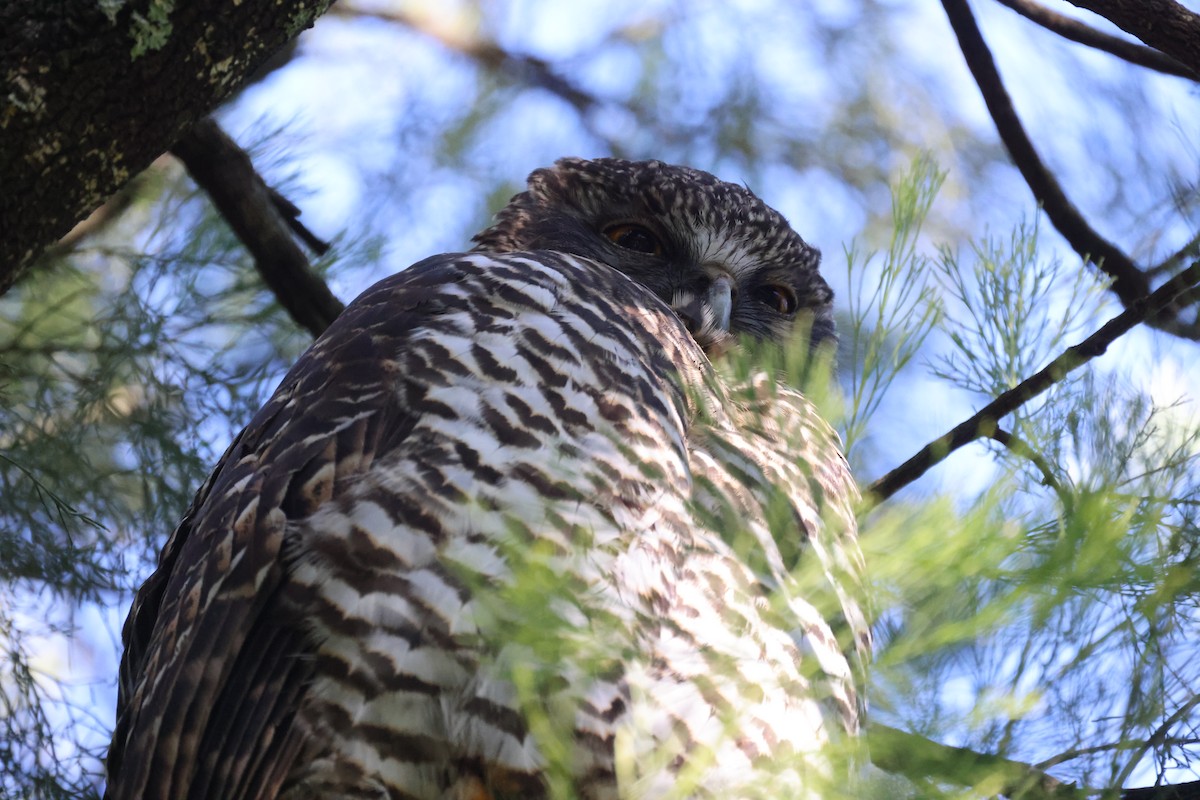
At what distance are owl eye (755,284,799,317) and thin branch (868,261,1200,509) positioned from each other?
5.12ft

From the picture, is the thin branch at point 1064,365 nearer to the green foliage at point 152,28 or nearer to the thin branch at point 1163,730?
the thin branch at point 1163,730

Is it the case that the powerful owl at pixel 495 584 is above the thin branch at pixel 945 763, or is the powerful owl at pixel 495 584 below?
above

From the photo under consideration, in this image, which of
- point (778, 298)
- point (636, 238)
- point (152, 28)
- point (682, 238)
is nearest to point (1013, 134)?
point (778, 298)

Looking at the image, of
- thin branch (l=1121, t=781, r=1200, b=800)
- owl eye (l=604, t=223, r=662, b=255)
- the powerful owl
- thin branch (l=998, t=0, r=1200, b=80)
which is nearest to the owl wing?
the powerful owl

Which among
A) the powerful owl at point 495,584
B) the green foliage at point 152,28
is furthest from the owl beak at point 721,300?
the green foliage at point 152,28

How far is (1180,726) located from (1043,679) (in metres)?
0.44

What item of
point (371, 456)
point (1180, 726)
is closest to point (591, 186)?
point (371, 456)

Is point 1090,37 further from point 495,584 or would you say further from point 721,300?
point 495,584

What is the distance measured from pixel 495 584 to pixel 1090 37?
2.51m

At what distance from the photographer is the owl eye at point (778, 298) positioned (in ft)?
13.5

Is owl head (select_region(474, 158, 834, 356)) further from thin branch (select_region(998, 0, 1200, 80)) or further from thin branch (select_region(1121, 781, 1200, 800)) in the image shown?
thin branch (select_region(1121, 781, 1200, 800))

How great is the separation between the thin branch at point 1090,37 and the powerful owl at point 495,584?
1.56 metres

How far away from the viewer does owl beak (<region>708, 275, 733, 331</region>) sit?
3.62 m

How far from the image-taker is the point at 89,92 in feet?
7.45
